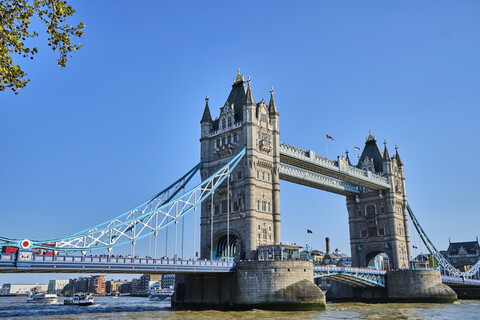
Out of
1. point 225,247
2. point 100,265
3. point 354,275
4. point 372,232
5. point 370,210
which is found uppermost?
point 370,210

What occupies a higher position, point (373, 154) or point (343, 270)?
point (373, 154)

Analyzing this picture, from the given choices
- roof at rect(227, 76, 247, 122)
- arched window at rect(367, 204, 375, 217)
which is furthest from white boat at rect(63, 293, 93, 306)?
A: arched window at rect(367, 204, 375, 217)

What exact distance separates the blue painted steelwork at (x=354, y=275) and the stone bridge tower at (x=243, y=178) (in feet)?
20.6

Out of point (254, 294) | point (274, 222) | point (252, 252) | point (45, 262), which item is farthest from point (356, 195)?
point (45, 262)

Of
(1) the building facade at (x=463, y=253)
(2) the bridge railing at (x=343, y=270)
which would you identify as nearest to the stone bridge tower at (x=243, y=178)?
(2) the bridge railing at (x=343, y=270)

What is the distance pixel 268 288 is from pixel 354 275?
18517mm

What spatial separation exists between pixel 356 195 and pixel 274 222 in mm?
29285

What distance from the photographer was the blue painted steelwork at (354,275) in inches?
2125

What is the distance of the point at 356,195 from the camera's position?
80.4 m

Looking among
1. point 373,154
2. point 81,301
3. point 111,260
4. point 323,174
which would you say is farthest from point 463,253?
point 111,260

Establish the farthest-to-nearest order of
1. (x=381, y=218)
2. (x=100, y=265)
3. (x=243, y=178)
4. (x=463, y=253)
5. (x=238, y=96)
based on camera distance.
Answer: (x=463, y=253) → (x=381, y=218) → (x=238, y=96) → (x=243, y=178) → (x=100, y=265)

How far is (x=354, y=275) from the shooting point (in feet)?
196

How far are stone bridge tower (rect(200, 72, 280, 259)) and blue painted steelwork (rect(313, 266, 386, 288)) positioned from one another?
6.27 m

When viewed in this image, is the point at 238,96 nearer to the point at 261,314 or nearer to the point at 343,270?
the point at 343,270
